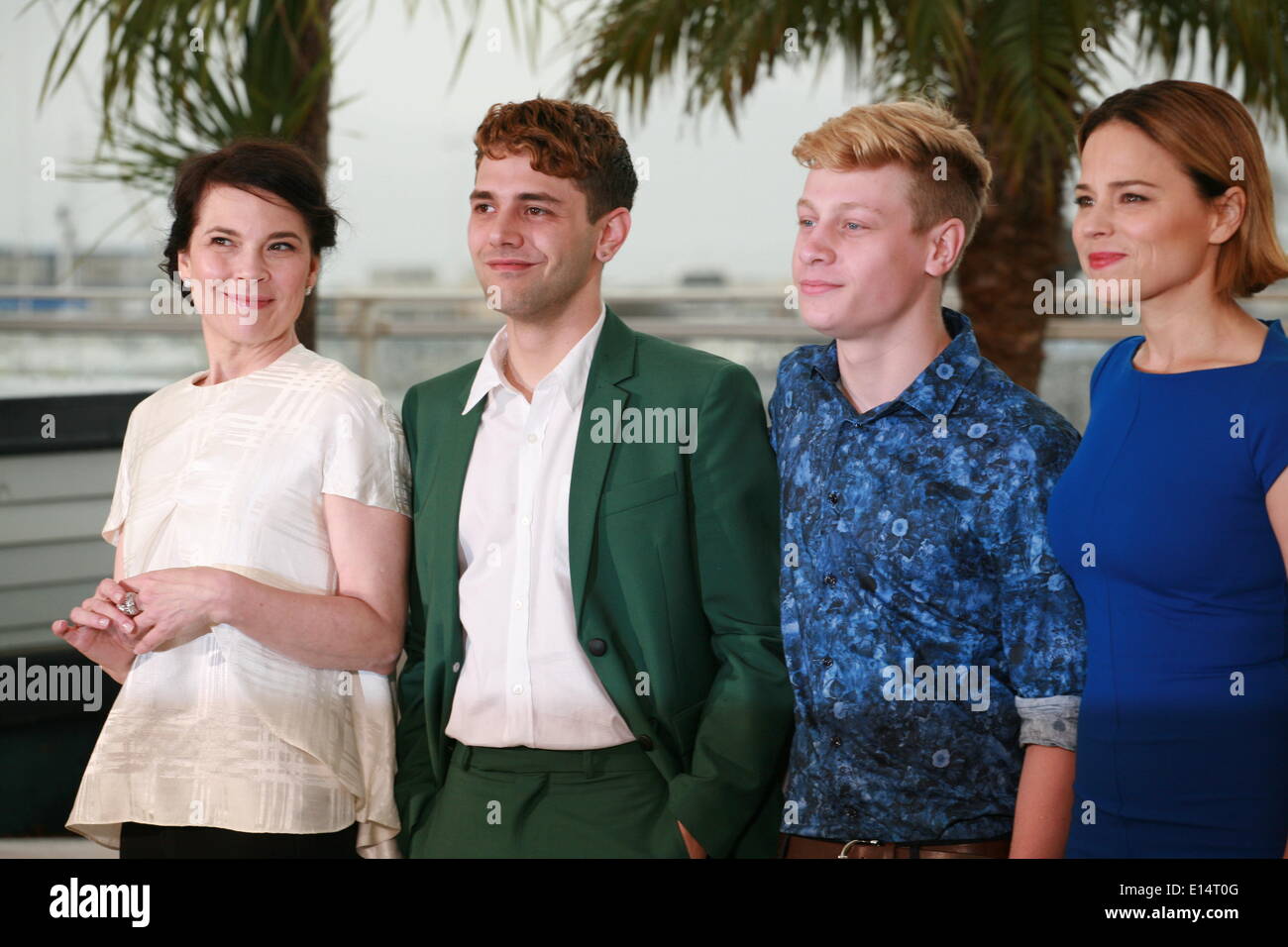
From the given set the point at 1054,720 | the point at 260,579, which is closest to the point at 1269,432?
the point at 1054,720

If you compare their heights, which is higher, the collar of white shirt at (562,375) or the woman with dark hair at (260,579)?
the collar of white shirt at (562,375)

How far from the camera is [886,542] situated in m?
1.84

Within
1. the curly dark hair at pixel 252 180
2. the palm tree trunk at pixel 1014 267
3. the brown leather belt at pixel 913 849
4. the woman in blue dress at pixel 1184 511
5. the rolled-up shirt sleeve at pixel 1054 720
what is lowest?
the brown leather belt at pixel 913 849

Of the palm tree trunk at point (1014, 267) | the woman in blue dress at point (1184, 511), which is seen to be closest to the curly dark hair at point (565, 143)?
the woman in blue dress at point (1184, 511)

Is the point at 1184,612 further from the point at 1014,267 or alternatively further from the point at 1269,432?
the point at 1014,267

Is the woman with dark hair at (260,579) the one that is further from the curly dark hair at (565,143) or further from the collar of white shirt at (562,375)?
the curly dark hair at (565,143)

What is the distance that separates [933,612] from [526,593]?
0.57 meters

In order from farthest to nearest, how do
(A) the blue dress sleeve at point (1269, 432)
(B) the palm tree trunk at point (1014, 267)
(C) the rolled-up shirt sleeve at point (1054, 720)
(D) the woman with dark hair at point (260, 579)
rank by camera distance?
(B) the palm tree trunk at point (1014, 267) < (D) the woman with dark hair at point (260, 579) < (C) the rolled-up shirt sleeve at point (1054, 720) < (A) the blue dress sleeve at point (1269, 432)

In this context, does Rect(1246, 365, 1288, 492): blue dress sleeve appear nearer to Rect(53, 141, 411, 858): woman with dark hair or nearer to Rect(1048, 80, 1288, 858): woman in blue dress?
Rect(1048, 80, 1288, 858): woman in blue dress

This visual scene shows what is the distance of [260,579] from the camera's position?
194cm

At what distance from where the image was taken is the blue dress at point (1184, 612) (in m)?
1.66

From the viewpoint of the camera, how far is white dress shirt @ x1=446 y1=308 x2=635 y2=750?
6.42ft

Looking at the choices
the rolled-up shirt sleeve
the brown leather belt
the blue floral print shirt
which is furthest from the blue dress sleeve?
the brown leather belt
